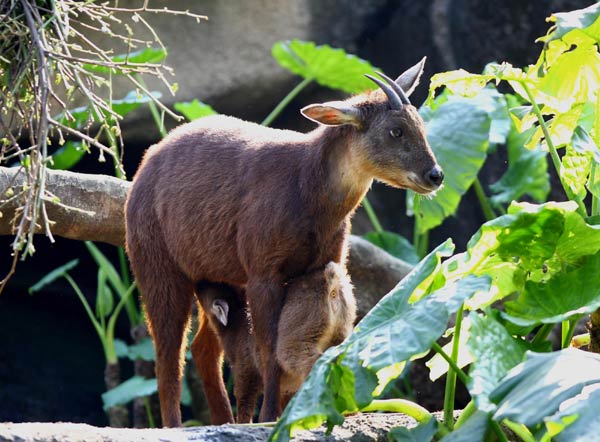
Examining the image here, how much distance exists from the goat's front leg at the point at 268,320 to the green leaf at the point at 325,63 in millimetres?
3086

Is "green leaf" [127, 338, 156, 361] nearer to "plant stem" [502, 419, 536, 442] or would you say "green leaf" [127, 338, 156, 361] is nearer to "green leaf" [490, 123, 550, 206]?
"green leaf" [490, 123, 550, 206]

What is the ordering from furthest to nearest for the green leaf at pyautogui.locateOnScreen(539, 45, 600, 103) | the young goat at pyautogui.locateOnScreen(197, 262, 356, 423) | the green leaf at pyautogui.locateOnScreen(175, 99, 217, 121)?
1. the green leaf at pyautogui.locateOnScreen(175, 99, 217, 121)
2. the young goat at pyautogui.locateOnScreen(197, 262, 356, 423)
3. the green leaf at pyautogui.locateOnScreen(539, 45, 600, 103)

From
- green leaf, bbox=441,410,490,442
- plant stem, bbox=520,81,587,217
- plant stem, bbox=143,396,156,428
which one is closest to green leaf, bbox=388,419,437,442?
green leaf, bbox=441,410,490,442

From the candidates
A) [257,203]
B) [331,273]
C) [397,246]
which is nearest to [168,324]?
[257,203]

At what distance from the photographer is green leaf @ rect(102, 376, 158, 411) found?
721 cm

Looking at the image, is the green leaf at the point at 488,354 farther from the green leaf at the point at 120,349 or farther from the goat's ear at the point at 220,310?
the green leaf at the point at 120,349

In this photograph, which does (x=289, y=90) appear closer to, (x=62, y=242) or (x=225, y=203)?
(x=62, y=242)

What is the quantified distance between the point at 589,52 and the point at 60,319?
6384 millimetres

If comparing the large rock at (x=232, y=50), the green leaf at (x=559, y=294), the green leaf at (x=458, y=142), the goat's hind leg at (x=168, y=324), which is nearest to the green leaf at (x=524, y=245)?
the green leaf at (x=559, y=294)

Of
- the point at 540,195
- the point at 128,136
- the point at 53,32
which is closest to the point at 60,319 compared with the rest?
the point at 128,136

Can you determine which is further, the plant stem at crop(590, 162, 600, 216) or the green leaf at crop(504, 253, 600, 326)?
the plant stem at crop(590, 162, 600, 216)

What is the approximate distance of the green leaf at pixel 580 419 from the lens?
9.64 ft

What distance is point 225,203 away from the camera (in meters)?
5.30

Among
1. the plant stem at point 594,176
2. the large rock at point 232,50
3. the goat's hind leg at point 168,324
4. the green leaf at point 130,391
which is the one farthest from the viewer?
the large rock at point 232,50
